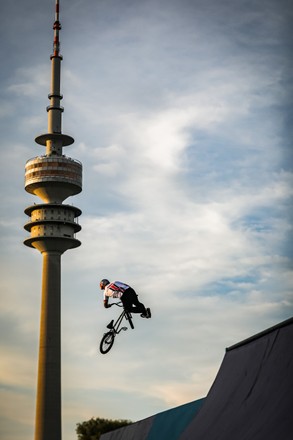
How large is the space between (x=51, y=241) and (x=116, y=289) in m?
91.2

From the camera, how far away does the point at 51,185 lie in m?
114

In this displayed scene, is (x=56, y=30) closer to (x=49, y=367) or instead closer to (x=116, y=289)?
(x=49, y=367)

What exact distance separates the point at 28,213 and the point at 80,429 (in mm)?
44063

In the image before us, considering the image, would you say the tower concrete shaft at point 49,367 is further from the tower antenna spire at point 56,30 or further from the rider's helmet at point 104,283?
the rider's helmet at point 104,283

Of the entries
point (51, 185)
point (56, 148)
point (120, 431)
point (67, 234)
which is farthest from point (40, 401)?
point (120, 431)

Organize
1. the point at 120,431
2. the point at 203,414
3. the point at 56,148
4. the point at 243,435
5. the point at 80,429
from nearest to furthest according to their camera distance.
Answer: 1. the point at 243,435
2. the point at 203,414
3. the point at 120,431
4. the point at 56,148
5. the point at 80,429

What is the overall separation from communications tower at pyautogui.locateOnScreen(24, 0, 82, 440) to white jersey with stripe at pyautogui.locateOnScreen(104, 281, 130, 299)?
89.3 metres

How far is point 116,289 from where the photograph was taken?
23.4 metres

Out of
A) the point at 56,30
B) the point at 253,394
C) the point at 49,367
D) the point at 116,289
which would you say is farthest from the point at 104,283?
the point at 56,30

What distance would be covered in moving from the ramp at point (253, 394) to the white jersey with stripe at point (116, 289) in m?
5.28

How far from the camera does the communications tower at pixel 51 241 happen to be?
110 meters

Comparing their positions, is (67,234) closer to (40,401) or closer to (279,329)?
(40,401)

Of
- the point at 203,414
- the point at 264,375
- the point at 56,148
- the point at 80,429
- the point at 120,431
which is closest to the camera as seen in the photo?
the point at 264,375

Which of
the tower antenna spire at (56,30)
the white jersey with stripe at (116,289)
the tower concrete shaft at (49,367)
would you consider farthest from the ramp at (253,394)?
the tower antenna spire at (56,30)
